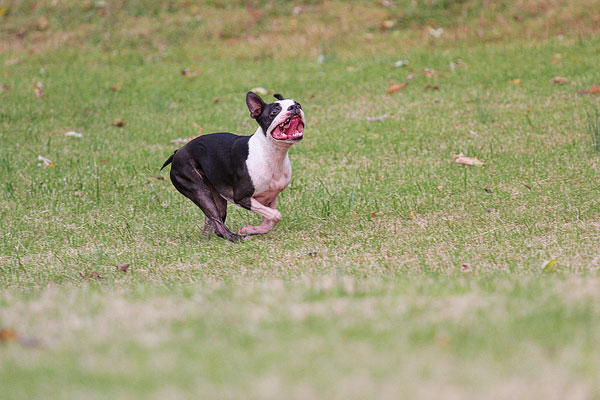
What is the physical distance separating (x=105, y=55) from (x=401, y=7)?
5833mm

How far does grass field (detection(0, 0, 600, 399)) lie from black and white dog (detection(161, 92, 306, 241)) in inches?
12.9

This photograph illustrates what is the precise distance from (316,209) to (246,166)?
1307 millimetres

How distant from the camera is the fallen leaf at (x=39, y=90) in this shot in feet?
41.1

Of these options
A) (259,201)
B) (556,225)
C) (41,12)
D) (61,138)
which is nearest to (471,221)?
(556,225)

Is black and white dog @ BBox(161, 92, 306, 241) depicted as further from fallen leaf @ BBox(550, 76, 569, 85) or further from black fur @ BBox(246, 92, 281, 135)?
fallen leaf @ BBox(550, 76, 569, 85)

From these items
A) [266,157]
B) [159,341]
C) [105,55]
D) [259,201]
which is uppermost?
[159,341]

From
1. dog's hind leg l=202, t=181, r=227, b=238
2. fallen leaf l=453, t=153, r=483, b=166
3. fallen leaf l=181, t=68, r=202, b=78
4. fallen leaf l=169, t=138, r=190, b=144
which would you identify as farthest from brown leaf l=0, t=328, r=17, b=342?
fallen leaf l=181, t=68, r=202, b=78

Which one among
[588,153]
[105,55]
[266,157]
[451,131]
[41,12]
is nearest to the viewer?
[266,157]

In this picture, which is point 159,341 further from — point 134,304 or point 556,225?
point 556,225

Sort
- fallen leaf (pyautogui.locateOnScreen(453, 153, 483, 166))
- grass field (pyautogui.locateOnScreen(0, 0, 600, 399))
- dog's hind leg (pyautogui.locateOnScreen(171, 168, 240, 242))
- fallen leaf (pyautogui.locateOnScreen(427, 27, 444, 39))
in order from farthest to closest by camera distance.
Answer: fallen leaf (pyautogui.locateOnScreen(427, 27, 444, 39))
fallen leaf (pyautogui.locateOnScreen(453, 153, 483, 166))
dog's hind leg (pyautogui.locateOnScreen(171, 168, 240, 242))
grass field (pyautogui.locateOnScreen(0, 0, 600, 399))

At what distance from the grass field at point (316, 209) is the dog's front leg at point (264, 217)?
4.4 inches

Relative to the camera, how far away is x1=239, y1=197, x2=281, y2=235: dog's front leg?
6.29 metres

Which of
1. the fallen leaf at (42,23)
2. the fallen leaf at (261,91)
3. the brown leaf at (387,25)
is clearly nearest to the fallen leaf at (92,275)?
the fallen leaf at (261,91)

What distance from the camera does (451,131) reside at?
957 centimetres
